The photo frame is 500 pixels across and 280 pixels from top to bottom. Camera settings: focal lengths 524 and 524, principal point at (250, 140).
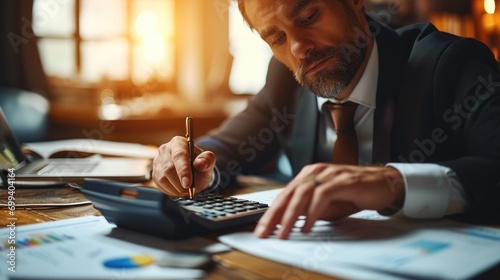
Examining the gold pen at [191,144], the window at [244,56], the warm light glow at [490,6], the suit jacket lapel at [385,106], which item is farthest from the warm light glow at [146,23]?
the gold pen at [191,144]

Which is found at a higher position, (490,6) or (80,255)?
(490,6)

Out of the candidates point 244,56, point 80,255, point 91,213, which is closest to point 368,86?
point 91,213

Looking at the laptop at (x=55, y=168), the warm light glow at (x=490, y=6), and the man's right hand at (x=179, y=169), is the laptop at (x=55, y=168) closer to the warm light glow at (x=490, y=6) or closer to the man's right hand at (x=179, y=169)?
the man's right hand at (x=179, y=169)

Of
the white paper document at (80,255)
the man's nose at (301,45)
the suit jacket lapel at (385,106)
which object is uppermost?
the man's nose at (301,45)

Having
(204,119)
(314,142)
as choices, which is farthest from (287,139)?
(204,119)

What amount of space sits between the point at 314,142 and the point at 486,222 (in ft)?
2.07

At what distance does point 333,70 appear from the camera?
3.98 ft

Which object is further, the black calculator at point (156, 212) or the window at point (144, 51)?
the window at point (144, 51)

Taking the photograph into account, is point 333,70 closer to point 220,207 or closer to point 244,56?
point 220,207

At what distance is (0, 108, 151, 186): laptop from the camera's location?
3.96ft

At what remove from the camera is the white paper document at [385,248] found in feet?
Result: 1.84

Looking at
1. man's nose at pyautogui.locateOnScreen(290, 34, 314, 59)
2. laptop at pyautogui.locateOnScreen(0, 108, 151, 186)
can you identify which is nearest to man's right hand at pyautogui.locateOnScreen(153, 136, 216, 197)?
laptop at pyautogui.locateOnScreen(0, 108, 151, 186)

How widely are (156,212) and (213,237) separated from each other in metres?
0.09

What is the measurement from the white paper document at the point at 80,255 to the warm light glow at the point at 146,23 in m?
3.47
